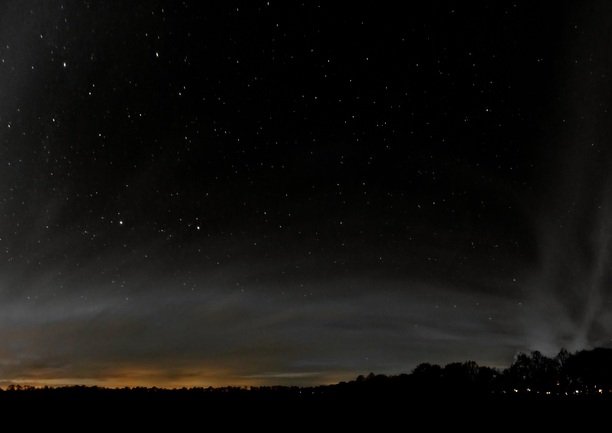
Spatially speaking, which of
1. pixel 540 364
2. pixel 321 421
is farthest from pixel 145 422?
pixel 540 364

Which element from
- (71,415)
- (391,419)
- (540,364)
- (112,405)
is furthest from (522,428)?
(540,364)

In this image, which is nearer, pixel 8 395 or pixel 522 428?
pixel 522 428

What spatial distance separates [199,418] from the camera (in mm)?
16219

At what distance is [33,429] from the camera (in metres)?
14.2

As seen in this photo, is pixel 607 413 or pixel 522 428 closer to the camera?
pixel 522 428

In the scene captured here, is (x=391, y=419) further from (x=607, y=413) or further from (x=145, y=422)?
(x=145, y=422)

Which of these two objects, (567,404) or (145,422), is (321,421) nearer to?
(145,422)

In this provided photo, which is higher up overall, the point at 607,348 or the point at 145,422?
the point at 607,348

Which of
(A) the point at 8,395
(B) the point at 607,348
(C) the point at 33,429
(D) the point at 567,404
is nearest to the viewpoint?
(C) the point at 33,429

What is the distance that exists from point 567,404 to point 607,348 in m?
47.6

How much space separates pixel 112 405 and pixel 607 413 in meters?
16.7

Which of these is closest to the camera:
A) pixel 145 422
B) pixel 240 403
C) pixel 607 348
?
pixel 145 422

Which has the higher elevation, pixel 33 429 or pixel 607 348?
Answer: pixel 607 348

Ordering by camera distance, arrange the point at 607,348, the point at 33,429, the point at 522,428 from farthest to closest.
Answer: the point at 607,348
the point at 33,429
the point at 522,428
